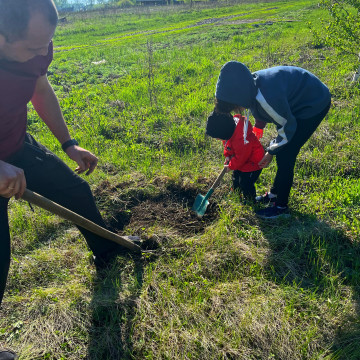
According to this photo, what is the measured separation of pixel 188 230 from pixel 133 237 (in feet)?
1.74

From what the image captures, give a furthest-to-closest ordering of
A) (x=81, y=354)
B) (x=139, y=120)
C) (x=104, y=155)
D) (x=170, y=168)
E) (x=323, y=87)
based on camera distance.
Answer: (x=139, y=120) → (x=104, y=155) → (x=170, y=168) → (x=323, y=87) → (x=81, y=354)

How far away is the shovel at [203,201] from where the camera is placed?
9.41ft

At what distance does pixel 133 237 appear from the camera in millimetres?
2580

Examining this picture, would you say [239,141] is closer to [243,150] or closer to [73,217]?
[243,150]

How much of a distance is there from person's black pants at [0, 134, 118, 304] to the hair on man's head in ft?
2.27

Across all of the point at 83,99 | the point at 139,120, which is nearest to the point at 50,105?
the point at 139,120

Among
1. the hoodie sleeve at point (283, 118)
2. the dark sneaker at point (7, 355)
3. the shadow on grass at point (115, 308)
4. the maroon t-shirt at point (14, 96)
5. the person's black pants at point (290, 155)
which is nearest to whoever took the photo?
the maroon t-shirt at point (14, 96)

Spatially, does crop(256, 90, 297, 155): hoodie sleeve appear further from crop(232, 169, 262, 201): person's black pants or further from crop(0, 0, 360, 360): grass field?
crop(0, 0, 360, 360): grass field

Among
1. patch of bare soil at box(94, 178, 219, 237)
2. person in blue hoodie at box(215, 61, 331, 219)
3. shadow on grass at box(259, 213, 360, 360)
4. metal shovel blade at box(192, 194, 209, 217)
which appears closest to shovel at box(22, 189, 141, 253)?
patch of bare soil at box(94, 178, 219, 237)

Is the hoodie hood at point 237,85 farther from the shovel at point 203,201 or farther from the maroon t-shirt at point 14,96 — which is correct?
the maroon t-shirt at point 14,96

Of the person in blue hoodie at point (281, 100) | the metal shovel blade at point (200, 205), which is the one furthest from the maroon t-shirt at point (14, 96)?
the metal shovel blade at point (200, 205)

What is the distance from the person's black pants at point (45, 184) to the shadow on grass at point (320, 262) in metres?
1.49

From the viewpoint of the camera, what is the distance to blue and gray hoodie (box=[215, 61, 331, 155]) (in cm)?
228

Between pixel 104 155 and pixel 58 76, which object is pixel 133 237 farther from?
pixel 58 76
